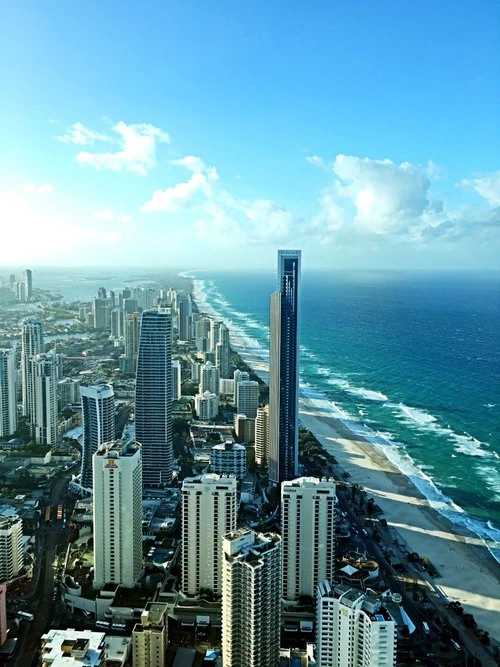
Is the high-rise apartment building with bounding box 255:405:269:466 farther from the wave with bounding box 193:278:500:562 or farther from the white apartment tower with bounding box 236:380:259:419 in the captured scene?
the wave with bounding box 193:278:500:562

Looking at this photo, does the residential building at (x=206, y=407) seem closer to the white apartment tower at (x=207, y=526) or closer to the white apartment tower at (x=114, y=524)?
the white apartment tower at (x=114, y=524)

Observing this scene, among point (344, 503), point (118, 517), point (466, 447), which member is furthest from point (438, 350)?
point (118, 517)

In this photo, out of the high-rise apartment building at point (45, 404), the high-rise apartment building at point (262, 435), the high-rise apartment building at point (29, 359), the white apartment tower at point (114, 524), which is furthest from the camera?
the high-rise apartment building at point (29, 359)

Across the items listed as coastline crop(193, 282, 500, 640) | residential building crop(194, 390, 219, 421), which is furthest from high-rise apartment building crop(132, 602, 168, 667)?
residential building crop(194, 390, 219, 421)

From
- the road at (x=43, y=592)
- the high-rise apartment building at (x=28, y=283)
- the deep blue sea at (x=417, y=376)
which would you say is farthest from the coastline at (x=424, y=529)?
the high-rise apartment building at (x=28, y=283)

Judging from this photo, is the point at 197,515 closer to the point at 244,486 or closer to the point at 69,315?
the point at 244,486

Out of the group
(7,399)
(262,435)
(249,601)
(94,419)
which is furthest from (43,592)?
(7,399)
